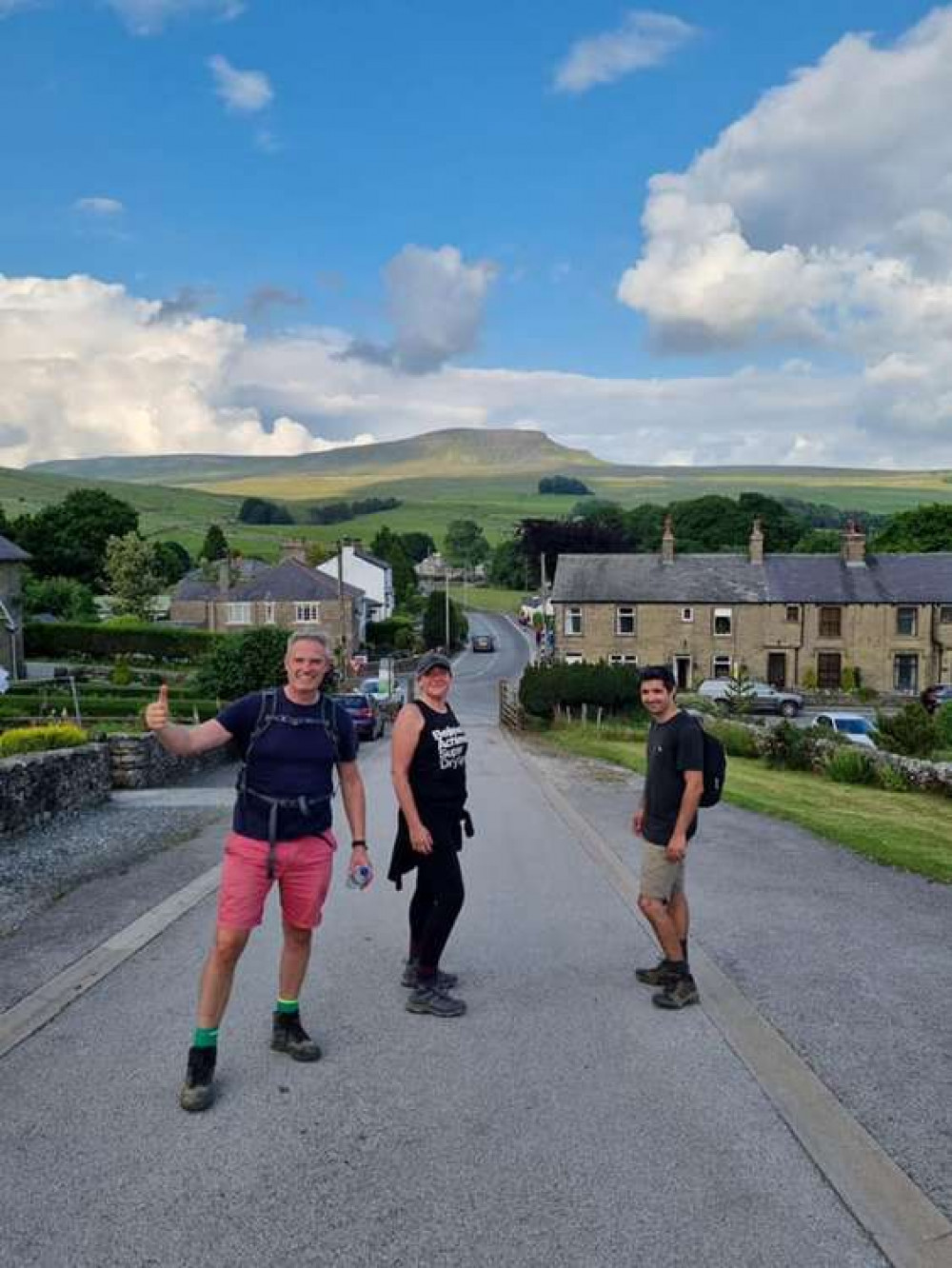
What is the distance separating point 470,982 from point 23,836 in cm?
767

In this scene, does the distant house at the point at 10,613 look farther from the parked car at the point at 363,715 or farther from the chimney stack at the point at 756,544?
the chimney stack at the point at 756,544

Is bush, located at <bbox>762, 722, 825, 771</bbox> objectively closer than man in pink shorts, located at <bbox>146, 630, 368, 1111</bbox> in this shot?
No

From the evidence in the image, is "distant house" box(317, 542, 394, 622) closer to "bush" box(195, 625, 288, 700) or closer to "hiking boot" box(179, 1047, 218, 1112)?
"bush" box(195, 625, 288, 700)

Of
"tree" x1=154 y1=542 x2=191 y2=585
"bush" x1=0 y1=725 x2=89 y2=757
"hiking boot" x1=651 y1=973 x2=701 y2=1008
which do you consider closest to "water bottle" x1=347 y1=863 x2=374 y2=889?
"hiking boot" x1=651 y1=973 x2=701 y2=1008

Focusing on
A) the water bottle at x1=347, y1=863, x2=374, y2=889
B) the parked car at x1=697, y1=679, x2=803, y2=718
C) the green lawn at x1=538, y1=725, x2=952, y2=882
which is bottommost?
the parked car at x1=697, y1=679, x2=803, y2=718

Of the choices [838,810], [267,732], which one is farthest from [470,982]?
[838,810]

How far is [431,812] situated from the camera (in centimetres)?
622

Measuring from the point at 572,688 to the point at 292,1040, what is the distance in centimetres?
3555

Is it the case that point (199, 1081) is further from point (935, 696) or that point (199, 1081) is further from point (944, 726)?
point (935, 696)

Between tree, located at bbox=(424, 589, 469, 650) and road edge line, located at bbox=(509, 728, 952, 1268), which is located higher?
road edge line, located at bbox=(509, 728, 952, 1268)

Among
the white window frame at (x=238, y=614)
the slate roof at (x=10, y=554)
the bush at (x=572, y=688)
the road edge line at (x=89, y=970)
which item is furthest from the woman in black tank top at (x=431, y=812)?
the white window frame at (x=238, y=614)

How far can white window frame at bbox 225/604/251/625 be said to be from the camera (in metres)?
79.4

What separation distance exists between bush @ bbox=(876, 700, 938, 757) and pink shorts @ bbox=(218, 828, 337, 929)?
2342cm

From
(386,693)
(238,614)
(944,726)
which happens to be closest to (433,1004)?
(944,726)
